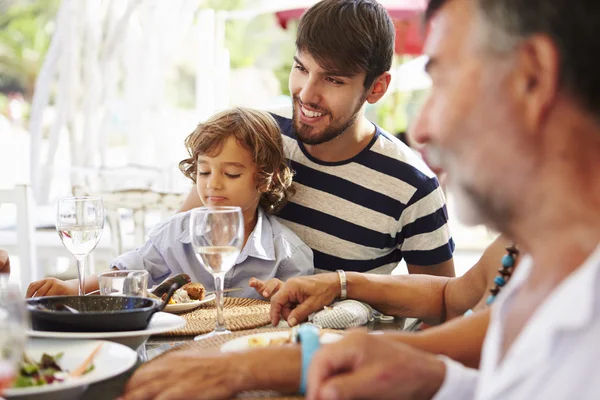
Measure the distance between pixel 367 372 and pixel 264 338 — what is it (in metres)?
0.47

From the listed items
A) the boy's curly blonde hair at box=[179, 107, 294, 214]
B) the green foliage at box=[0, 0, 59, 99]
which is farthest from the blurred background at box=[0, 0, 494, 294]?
the green foliage at box=[0, 0, 59, 99]

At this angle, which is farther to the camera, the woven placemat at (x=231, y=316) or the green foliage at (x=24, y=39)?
the green foliage at (x=24, y=39)

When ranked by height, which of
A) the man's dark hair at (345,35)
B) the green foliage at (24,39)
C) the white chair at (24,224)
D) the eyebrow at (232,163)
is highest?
the green foliage at (24,39)

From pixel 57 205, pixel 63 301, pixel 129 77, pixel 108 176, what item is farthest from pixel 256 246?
pixel 129 77

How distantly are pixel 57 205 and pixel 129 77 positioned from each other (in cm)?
578

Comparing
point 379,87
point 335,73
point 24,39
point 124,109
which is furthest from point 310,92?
point 24,39

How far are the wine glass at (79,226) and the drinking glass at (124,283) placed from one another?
148 millimetres

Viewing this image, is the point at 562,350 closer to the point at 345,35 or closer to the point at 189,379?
the point at 189,379

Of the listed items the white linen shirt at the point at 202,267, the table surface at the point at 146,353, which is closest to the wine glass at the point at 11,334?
the table surface at the point at 146,353

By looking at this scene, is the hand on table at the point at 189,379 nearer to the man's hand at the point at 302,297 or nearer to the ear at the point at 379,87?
the man's hand at the point at 302,297

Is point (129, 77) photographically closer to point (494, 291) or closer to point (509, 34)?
point (494, 291)

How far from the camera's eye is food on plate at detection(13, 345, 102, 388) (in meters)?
1.34

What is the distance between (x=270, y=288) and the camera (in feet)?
7.11

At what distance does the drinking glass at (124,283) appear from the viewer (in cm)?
A: 200
